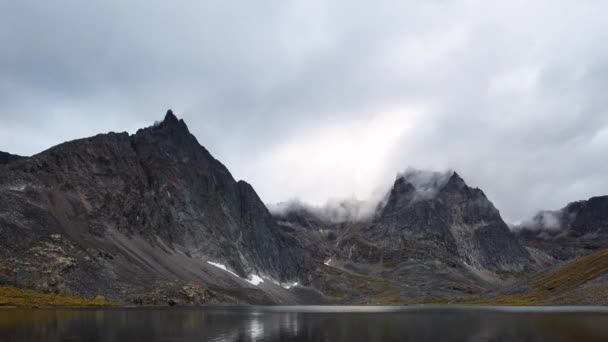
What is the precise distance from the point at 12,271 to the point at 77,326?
10876 centimetres

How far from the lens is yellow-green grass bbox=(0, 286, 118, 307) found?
129125 mm

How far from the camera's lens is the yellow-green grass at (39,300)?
12912cm

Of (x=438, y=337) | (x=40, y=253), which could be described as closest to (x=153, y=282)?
(x=40, y=253)

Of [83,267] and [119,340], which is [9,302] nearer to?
[83,267]

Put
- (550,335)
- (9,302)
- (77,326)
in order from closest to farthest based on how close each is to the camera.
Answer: (550,335), (77,326), (9,302)

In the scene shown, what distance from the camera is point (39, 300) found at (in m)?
139

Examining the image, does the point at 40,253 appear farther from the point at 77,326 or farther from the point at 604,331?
the point at 604,331

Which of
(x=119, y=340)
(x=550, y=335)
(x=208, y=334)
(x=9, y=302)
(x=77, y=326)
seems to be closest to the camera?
(x=119, y=340)

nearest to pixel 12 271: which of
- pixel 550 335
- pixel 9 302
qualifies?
pixel 9 302

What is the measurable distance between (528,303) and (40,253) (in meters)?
Answer: 189

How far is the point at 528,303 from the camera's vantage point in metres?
190

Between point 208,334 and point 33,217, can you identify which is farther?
point 33,217

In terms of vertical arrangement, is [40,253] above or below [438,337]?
above

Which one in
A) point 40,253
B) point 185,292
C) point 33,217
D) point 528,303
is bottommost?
point 528,303
